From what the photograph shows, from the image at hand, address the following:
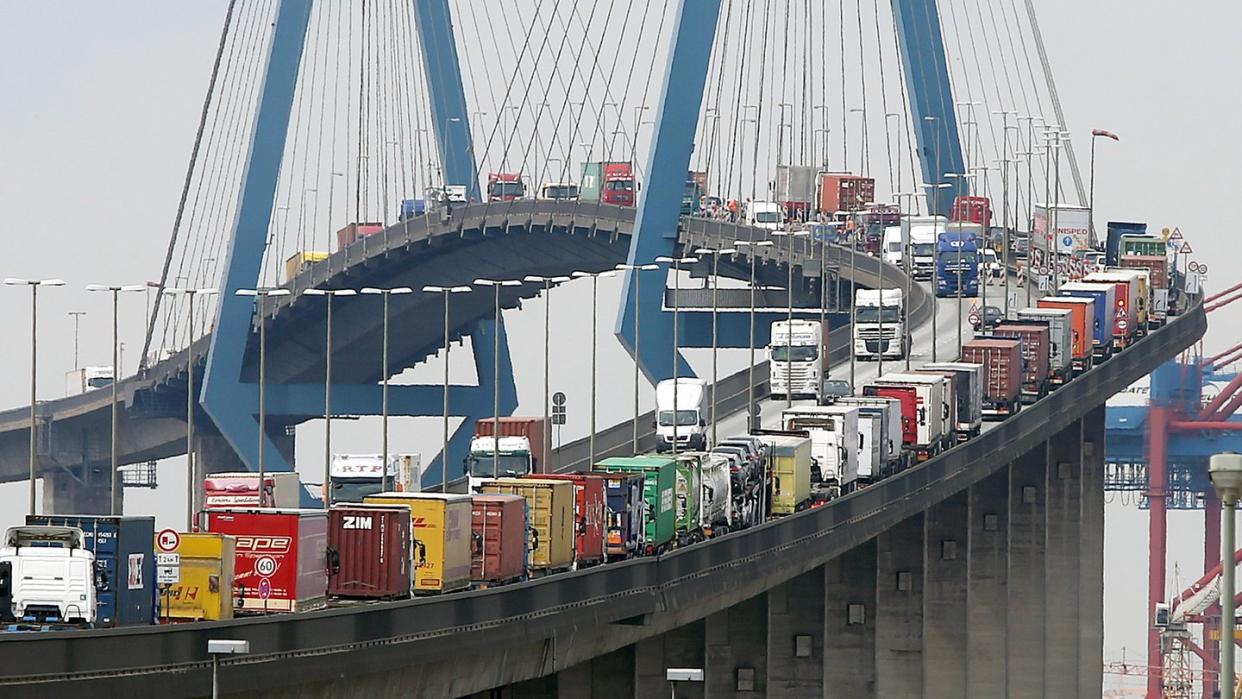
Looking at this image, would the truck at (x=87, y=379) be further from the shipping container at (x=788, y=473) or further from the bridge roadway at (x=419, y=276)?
the shipping container at (x=788, y=473)

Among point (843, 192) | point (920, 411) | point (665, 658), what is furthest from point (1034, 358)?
point (843, 192)

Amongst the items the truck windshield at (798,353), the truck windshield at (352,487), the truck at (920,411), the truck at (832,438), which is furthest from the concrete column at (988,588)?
the truck windshield at (352,487)

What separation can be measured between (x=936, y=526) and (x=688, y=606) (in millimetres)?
51854

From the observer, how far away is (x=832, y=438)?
89125mm

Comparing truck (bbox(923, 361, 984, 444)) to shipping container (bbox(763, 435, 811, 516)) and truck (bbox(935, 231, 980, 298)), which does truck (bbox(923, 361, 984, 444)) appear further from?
truck (bbox(935, 231, 980, 298))

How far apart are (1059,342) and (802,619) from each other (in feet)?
67.6

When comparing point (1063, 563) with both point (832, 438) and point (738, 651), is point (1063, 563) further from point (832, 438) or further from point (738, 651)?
point (832, 438)

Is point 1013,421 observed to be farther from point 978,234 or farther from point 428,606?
point 428,606

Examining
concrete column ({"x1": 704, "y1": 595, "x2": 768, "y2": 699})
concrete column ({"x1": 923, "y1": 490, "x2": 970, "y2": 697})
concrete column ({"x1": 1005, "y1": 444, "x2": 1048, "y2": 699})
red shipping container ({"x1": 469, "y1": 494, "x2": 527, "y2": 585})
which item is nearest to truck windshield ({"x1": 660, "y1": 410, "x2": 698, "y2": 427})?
concrete column ({"x1": 704, "y1": 595, "x2": 768, "y2": 699})

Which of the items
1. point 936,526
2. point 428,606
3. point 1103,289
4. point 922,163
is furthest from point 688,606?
point 922,163

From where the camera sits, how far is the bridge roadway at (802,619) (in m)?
42.9

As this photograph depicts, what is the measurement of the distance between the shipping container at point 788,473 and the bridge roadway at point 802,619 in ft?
5.35

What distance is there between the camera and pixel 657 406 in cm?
10600

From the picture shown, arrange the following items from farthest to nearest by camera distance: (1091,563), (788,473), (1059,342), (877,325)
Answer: (1091,563) → (877,325) → (1059,342) → (788,473)
